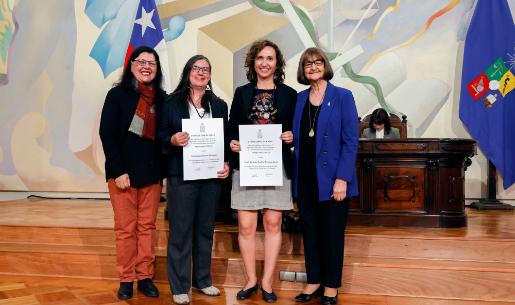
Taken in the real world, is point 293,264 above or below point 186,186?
below

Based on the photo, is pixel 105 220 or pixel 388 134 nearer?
pixel 105 220

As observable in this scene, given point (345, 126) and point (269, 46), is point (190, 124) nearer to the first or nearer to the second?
point (269, 46)

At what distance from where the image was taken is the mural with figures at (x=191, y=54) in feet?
17.0

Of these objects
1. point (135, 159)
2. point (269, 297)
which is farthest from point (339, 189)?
point (135, 159)

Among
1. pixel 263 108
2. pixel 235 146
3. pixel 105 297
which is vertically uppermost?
pixel 263 108

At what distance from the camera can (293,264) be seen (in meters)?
2.70

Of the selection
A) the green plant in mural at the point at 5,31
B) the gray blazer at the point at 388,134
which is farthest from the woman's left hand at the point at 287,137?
the green plant in mural at the point at 5,31

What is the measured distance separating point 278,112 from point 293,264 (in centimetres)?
116

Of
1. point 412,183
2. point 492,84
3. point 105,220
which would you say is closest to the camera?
point 412,183

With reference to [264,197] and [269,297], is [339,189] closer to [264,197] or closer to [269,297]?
[264,197]

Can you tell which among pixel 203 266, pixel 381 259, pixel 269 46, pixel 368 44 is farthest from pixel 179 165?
pixel 368 44

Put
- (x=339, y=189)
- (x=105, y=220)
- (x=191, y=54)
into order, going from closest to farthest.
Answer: (x=339, y=189) → (x=105, y=220) → (x=191, y=54)

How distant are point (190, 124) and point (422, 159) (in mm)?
2404

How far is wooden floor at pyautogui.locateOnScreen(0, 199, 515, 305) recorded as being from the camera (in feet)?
8.23
